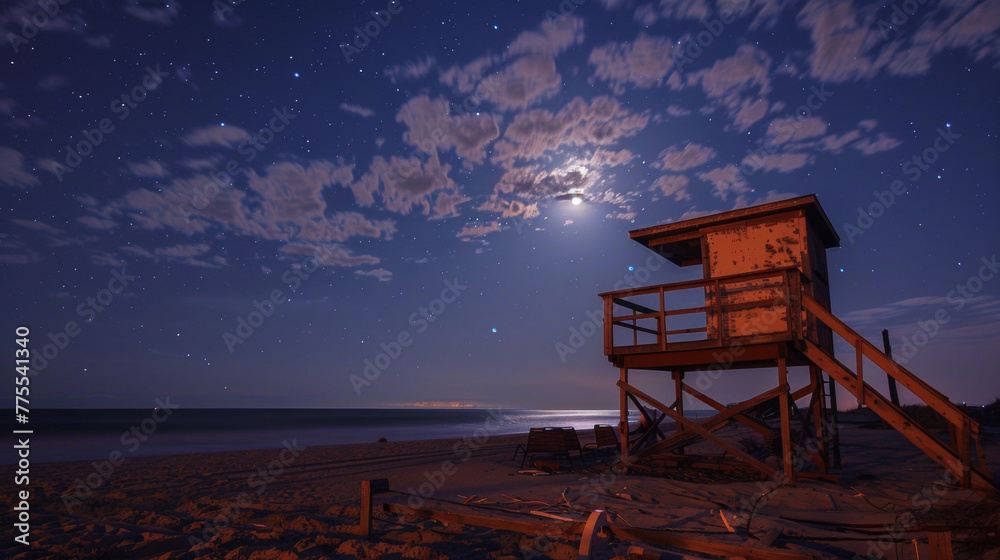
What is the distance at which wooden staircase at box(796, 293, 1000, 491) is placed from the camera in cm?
737

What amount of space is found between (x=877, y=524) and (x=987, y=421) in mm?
32895

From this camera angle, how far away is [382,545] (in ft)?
17.5

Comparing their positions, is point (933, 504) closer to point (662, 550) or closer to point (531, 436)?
point (662, 550)

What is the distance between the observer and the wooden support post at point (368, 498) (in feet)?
17.8

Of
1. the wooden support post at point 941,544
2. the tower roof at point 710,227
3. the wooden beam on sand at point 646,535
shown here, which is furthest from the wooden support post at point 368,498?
the tower roof at point 710,227

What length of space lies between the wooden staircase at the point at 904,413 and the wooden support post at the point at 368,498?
777 cm

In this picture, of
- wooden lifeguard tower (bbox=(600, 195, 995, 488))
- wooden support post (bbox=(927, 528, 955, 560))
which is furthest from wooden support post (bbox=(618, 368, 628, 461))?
wooden support post (bbox=(927, 528, 955, 560))

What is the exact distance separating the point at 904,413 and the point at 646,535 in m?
6.35

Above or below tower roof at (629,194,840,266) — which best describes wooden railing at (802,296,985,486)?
below

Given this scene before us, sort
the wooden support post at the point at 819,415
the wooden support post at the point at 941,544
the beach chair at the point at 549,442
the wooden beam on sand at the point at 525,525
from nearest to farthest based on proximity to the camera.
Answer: the wooden support post at the point at 941,544 → the wooden beam on sand at the point at 525,525 → the wooden support post at the point at 819,415 → the beach chair at the point at 549,442

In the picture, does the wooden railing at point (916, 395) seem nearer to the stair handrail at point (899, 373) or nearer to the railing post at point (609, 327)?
the stair handrail at point (899, 373)

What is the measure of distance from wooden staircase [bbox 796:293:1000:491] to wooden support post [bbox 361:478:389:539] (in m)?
7.77

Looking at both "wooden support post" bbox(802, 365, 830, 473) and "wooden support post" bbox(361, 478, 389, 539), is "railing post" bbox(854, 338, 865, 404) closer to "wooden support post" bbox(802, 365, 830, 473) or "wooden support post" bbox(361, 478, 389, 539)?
"wooden support post" bbox(802, 365, 830, 473)

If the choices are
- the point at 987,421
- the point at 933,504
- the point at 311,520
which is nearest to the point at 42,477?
the point at 311,520
